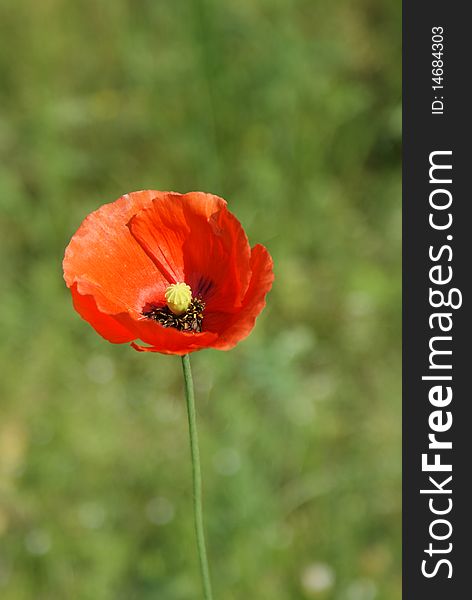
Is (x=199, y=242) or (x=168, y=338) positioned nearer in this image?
(x=168, y=338)

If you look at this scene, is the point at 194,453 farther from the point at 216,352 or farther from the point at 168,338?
the point at 216,352

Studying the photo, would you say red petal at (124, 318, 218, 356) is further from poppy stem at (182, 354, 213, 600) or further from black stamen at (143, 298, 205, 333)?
black stamen at (143, 298, 205, 333)

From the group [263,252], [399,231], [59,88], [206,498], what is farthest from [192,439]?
[59,88]

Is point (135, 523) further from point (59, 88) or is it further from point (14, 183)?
point (59, 88)

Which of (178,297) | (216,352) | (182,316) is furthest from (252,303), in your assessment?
(216,352)

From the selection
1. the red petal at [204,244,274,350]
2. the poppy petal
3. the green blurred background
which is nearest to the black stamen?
the red petal at [204,244,274,350]

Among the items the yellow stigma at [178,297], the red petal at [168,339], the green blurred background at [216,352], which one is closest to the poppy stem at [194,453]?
the red petal at [168,339]
